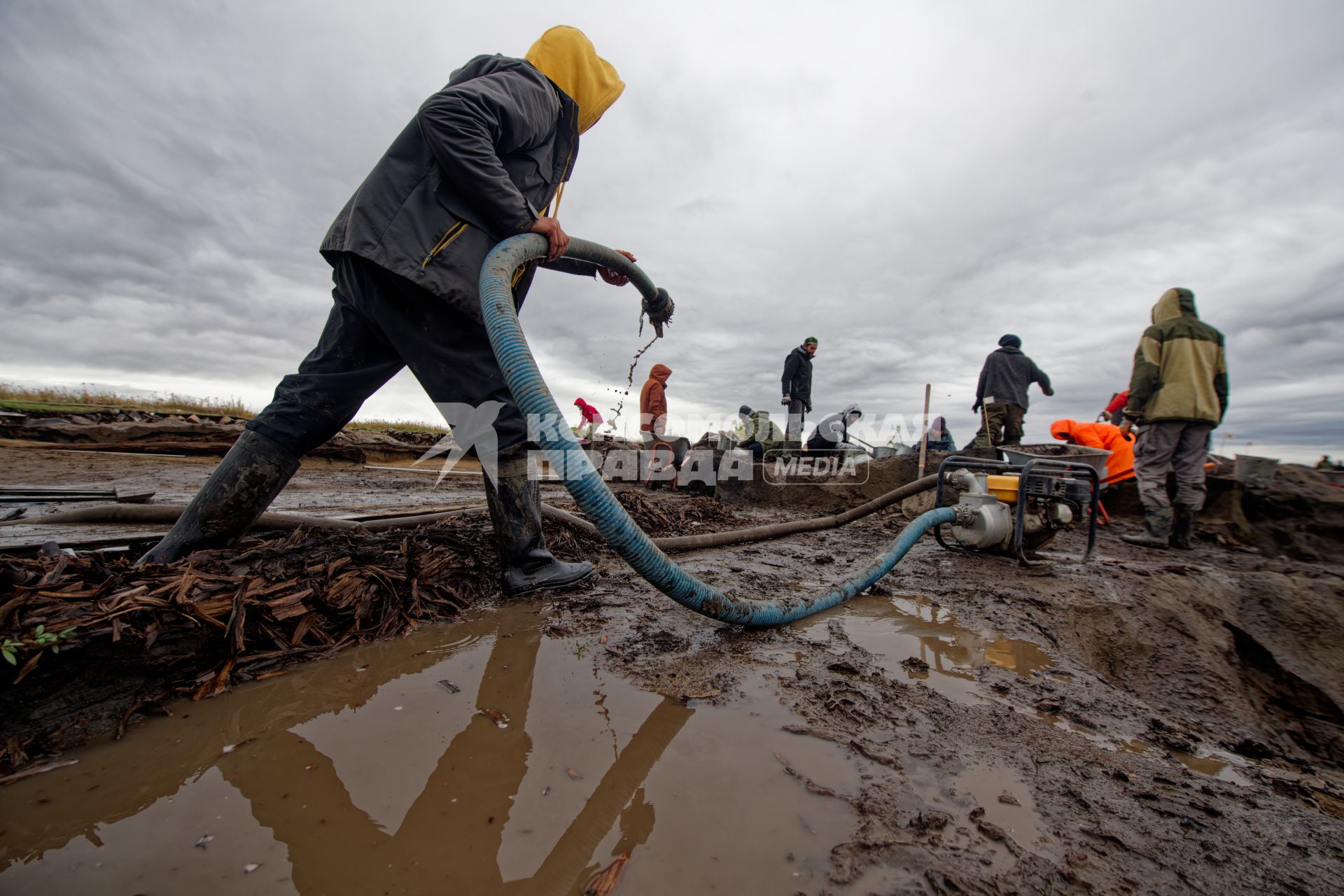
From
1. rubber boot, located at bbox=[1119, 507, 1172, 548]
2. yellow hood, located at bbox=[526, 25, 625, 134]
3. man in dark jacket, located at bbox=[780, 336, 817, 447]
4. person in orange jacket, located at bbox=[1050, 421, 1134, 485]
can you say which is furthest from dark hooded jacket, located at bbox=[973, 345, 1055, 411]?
yellow hood, located at bbox=[526, 25, 625, 134]

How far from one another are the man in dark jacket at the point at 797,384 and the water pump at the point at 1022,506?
19.8ft

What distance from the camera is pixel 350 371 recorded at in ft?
6.80

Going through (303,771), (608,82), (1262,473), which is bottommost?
(303,771)

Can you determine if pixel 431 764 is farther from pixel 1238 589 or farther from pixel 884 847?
pixel 1238 589

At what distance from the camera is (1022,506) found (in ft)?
10.0

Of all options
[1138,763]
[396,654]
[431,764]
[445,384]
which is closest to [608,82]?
[445,384]

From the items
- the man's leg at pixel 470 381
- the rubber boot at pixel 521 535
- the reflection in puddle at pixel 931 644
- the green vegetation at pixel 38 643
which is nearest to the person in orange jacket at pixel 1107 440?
the reflection in puddle at pixel 931 644

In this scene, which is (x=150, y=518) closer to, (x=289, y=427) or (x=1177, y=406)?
(x=289, y=427)

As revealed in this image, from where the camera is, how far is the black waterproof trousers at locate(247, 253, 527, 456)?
1951 millimetres

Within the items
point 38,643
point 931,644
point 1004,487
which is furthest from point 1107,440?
point 38,643

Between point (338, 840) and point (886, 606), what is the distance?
2152 mm

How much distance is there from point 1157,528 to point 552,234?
566cm

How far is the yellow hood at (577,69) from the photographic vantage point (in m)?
2.21

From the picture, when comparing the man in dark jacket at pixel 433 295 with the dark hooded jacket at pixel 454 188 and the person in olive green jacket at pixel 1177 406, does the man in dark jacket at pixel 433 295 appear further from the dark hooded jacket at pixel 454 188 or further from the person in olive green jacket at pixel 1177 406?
the person in olive green jacket at pixel 1177 406
